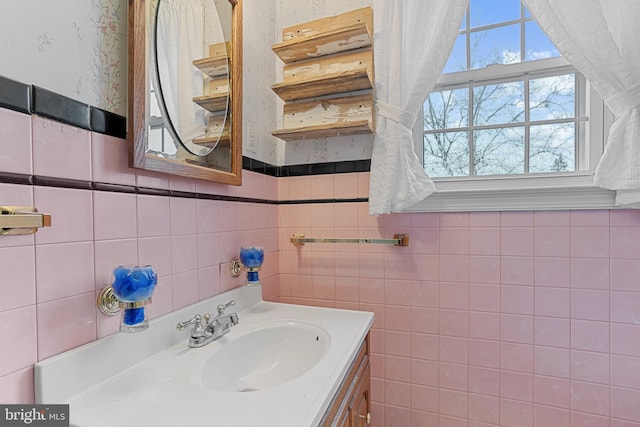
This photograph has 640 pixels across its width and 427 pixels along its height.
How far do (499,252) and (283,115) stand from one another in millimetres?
1162

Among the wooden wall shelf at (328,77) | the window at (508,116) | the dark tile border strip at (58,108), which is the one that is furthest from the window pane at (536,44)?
the dark tile border strip at (58,108)

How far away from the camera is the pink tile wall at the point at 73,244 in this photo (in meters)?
0.56

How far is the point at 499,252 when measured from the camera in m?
1.28

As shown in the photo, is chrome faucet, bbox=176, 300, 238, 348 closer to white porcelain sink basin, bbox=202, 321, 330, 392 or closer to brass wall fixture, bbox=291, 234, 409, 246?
white porcelain sink basin, bbox=202, 321, 330, 392

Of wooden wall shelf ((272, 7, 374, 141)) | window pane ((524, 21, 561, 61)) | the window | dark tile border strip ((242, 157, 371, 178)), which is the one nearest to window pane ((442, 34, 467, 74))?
the window

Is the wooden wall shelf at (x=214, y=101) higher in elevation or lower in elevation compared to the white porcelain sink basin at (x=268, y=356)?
higher

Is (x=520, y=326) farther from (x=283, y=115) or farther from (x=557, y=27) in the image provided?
(x=283, y=115)

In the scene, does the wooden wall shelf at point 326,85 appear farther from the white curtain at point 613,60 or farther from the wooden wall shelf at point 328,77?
the white curtain at point 613,60

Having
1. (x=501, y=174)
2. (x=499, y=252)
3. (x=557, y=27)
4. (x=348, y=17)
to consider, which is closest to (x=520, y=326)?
(x=499, y=252)

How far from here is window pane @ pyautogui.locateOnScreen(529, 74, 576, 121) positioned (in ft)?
4.19

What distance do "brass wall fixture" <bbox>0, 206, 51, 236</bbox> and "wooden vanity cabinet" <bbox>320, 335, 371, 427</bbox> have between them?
66cm

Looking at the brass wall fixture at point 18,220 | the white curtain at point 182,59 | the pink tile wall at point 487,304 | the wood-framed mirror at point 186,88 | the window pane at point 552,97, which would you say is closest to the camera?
the brass wall fixture at point 18,220

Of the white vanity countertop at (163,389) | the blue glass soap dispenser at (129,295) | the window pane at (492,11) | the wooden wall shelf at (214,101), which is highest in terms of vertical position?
the window pane at (492,11)

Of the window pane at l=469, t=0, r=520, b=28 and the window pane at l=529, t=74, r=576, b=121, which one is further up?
the window pane at l=469, t=0, r=520, b=28
